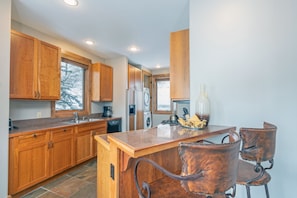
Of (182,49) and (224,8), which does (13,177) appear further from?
(224,8)

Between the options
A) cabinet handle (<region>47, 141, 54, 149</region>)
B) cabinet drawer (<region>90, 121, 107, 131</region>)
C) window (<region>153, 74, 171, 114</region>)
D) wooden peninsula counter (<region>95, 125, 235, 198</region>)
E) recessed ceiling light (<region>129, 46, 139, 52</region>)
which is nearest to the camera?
wooden peninsula counter (<region>95, 125, 235, 198</region>)

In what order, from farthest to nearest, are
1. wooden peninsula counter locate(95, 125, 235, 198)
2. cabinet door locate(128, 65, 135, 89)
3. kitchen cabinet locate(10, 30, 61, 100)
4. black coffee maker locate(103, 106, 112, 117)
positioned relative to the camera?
cabinet door locate(128, 65, 135, 89)
black coffee maker locate(103, 106, 112, 117)
kitchen cabinet locate(10, 30, 61, 100)
wooden peninsula counter locate(95, 125, 235, 198)

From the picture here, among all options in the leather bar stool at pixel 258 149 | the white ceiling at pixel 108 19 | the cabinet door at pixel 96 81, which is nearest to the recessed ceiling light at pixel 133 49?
the white ceiling at pixel 108 19

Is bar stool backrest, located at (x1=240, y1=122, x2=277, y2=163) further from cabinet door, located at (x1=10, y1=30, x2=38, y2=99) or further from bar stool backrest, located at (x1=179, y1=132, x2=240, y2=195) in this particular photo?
cabinet door, located at (x1=10, y1=30, x2=38, y2=99)

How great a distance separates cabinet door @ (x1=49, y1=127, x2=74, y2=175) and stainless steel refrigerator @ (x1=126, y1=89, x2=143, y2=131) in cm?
183

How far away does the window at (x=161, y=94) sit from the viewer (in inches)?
252

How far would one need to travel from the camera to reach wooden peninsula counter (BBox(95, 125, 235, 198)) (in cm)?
91

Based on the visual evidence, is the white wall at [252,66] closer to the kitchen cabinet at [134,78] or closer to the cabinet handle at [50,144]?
the cabinet handle at [50,144]

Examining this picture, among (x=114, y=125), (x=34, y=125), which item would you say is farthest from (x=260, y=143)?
(x=114, y=125)

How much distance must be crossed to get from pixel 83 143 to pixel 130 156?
9.23 feet

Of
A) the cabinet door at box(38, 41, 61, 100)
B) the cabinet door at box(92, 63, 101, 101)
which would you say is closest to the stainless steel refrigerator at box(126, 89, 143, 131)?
the cabinet door at box(92, 63, 101, 101)

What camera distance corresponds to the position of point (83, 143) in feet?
11.3

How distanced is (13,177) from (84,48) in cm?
289

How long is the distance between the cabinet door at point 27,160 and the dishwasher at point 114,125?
1694 mm
